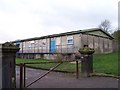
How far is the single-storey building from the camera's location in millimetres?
35531

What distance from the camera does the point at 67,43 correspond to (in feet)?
122

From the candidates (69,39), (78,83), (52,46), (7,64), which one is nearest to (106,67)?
(78,83)

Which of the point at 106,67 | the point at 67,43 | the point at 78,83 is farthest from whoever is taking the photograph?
the point at 67,43

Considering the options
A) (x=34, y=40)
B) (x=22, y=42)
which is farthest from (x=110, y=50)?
(x=22, y=42)

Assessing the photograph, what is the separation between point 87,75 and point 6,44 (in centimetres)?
541

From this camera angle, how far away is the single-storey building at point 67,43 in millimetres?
35531

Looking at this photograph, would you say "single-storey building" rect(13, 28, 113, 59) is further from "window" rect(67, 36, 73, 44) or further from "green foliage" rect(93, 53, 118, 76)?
"green foliage" rect(93, 53, 118, 76)

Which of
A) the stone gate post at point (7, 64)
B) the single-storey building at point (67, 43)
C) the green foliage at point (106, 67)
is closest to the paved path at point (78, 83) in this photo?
the stone gate post at point (7, 64)

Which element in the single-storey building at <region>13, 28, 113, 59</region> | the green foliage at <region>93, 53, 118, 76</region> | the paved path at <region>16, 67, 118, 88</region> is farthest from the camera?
the single-storey building at <region>13, 28, 113, 59</region>

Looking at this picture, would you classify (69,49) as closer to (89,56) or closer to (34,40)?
(34,40)

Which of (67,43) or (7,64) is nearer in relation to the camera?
(7,64)

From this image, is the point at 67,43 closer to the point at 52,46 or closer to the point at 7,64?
the point at 52,46

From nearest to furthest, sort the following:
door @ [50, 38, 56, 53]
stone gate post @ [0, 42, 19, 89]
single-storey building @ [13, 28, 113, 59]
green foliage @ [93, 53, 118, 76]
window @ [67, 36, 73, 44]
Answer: stone gate post @ [0, 42, 19, 89] → green foliage @ [93, 53, 118, 76] → single-storey building @ [13, 28, 113, 59] → window @ [67, 36, 73, 44] → door @ [50, 38, 56, 53]

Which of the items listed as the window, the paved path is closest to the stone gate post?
the paved path
